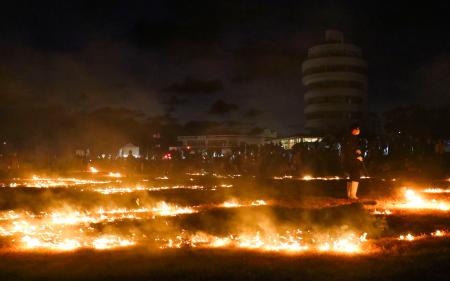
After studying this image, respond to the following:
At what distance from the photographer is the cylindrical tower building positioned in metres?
139

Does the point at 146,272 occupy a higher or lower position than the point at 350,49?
lower

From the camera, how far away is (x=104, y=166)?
6444 cm

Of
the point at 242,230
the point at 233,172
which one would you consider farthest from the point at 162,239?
the point at 233,172

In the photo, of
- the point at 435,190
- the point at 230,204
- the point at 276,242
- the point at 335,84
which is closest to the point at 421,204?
the point at 435,190

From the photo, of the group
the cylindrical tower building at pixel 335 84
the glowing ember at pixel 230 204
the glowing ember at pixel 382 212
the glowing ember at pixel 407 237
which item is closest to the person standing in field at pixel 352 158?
the glowing ember at pixel 382 212

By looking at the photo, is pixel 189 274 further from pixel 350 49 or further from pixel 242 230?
pixel 350 49

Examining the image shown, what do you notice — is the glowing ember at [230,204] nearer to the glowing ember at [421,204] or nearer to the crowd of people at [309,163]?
the glowing ember at [421,204]

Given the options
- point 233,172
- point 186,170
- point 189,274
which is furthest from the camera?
point 186,170

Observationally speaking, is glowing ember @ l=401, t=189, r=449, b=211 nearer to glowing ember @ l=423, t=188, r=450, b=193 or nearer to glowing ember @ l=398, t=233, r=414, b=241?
glowing ember @ l=423, t=188, r=450, b=193

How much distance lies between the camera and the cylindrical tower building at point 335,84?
139 m

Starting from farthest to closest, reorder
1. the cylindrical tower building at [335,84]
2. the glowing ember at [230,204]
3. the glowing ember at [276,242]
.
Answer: the cylindrical tower building at [335,84] < the glowing ember at [230,204] < the glowing ember at [276,242]

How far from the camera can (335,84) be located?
140 meters

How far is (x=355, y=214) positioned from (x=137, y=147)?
139 meters

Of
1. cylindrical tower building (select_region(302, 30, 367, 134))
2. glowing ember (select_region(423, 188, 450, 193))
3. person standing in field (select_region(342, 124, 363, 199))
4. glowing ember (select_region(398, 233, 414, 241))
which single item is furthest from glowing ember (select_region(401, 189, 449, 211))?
cylindrical tower building (select_region(302, 30, 367, 134))
